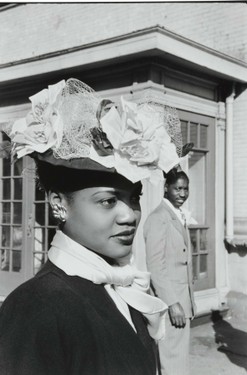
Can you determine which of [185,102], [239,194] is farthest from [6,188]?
[239,194]

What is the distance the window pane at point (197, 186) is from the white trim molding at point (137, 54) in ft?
3.94

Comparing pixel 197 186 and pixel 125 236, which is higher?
pixel 197 186

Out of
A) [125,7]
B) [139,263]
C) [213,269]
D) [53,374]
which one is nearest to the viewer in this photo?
[53,374]

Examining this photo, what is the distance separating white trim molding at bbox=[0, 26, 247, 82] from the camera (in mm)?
5160

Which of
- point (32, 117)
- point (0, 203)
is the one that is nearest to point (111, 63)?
point (0, 203)

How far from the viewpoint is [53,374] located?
1.17 m

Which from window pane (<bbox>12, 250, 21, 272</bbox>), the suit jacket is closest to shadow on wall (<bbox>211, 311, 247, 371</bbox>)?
the suit jacket

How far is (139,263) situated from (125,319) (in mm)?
4130

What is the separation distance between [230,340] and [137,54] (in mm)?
3483

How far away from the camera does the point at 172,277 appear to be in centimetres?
360

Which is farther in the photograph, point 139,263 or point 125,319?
point 139,263

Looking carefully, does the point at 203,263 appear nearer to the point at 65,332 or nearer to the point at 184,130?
the point at 184,130

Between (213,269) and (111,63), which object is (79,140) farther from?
(213,269)

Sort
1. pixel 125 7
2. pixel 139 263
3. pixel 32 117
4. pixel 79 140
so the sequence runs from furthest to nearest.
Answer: pixel 125 7 → pixel 139 263 → pixel 32 117 → pixel 79 140
